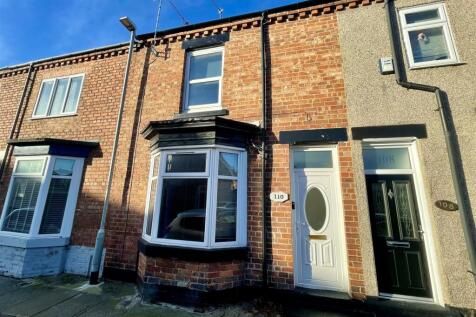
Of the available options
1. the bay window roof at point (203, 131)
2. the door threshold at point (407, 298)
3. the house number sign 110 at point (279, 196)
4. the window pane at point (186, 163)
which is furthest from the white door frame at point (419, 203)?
the window pane at point (186, 163)

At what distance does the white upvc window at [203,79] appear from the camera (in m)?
5.89

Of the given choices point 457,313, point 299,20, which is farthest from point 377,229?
point 299,20

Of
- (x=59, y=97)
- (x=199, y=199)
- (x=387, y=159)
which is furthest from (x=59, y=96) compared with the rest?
(x=387, y=159)

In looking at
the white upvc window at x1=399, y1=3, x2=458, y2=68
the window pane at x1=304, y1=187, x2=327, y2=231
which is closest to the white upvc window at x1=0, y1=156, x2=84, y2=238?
the window pane at x1=304, y1=187, x2=327, y2=231

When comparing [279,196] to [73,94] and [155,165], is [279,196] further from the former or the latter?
[73,94]

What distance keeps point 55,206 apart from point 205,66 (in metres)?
5.41

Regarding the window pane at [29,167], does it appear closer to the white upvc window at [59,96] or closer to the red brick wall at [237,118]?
the red brick wall at [237,118]

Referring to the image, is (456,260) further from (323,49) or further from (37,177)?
(37,177)

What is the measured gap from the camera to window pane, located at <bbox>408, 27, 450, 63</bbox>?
4.70 metres

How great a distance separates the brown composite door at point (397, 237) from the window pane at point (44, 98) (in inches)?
373

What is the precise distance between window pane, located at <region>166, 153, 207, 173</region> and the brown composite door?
3284 mm

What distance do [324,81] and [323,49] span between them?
2.71 feet

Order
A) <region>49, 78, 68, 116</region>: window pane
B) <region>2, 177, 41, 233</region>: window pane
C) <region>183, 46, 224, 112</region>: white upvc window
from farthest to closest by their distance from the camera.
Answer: <region>49, 78, 68, 116</region>: window pane
<region>2, 177, 41, 233</region>: window pane
<region>183, 46, 224, 112</region>: white upvc window

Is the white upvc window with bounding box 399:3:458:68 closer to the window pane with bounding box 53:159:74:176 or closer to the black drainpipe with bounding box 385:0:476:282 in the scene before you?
the black drainpipe with bounding box 385:0:476:282
